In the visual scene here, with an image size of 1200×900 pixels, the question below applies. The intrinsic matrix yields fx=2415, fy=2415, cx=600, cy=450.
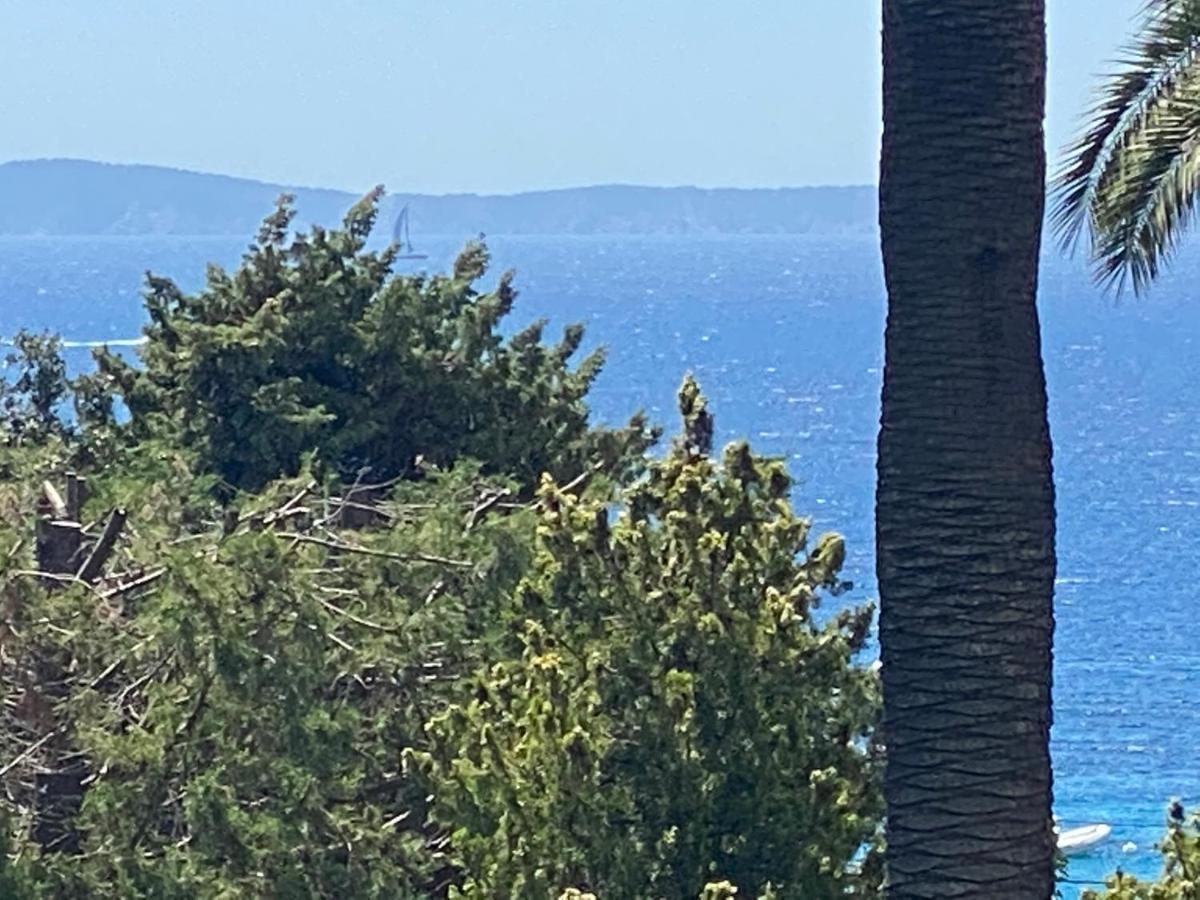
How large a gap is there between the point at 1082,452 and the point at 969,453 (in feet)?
279

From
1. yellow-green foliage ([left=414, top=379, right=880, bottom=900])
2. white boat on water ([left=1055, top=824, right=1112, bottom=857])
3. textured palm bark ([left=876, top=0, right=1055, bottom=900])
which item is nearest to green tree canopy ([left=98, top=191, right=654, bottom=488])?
yellow-green foliage ([left=414, top=379, right=880, bottom=900])

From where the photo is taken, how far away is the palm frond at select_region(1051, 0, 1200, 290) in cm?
1006

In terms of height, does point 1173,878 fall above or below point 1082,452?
below

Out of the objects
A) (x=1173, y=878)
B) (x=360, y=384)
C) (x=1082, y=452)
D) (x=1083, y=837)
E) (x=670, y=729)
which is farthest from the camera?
(x=1082, y=452)

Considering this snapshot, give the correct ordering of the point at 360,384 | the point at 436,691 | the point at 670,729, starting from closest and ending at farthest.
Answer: the point at 670,729 < the point at 436,691 < the point at 360,384

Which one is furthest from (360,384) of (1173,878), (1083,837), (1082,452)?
(1082,452)

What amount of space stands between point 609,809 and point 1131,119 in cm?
364

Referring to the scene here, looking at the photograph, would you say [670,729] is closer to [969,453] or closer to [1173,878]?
[1173,878]

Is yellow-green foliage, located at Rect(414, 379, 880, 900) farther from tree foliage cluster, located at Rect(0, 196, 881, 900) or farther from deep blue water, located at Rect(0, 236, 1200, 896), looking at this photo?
deep blue water, located at Rect(0, 236, 1200, 896)

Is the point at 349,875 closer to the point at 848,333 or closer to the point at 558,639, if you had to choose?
the point at 558,639

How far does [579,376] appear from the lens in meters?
17.7

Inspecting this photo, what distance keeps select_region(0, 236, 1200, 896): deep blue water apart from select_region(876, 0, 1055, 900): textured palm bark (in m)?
5.09

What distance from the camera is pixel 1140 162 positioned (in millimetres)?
10172

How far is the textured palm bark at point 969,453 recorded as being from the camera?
610 centimetres
